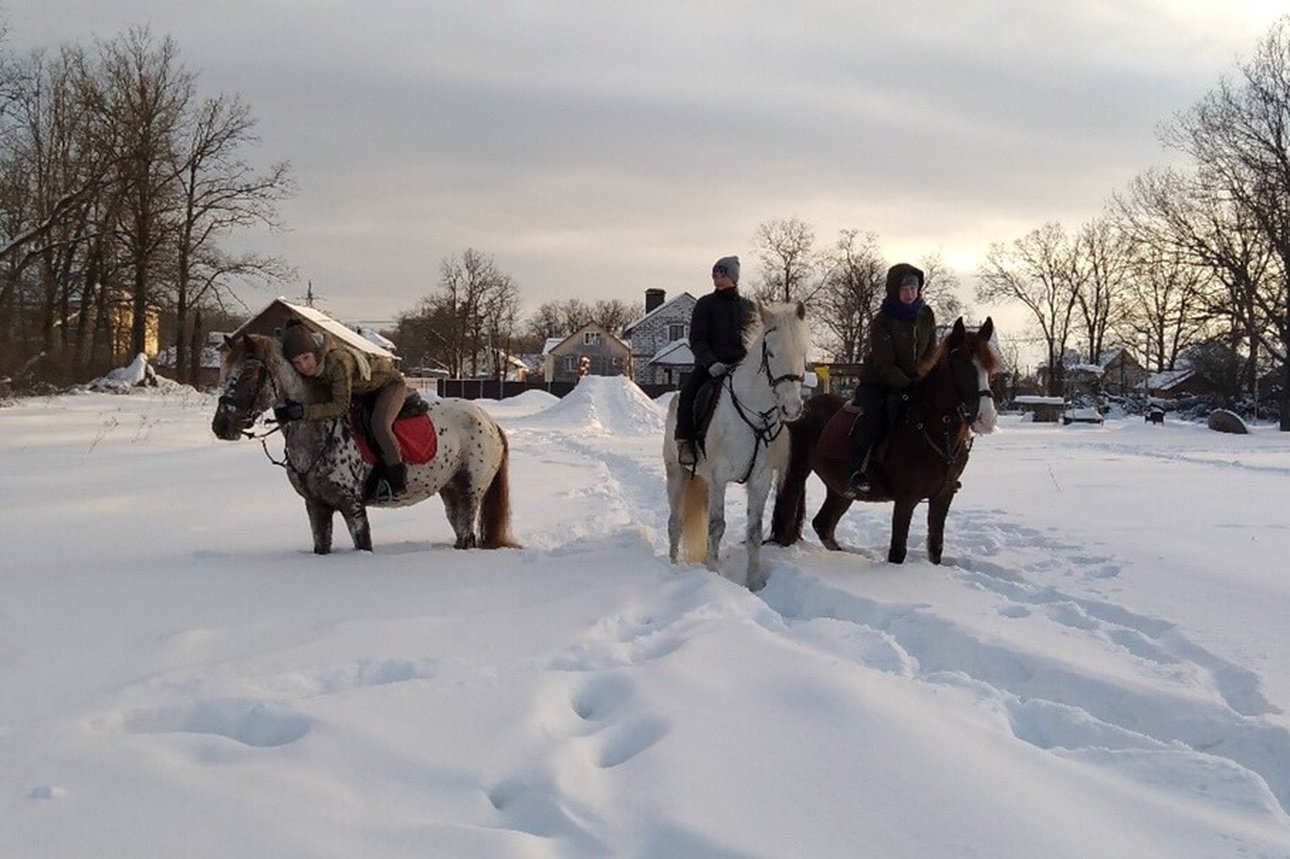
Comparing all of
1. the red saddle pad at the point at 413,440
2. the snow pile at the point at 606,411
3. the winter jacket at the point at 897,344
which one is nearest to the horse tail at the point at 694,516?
the winter jacket at the point at 897,344

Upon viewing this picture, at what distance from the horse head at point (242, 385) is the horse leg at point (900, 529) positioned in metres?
4.62

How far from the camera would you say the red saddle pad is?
6336 mm

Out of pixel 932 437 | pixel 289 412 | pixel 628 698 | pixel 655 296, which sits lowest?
pixel 628 698

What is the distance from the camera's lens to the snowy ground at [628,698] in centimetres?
239

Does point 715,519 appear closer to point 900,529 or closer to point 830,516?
point 900,529

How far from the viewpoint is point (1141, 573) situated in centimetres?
631

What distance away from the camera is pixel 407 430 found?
6539 millimetres

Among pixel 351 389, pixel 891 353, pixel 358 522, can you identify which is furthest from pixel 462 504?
pixel 891 353

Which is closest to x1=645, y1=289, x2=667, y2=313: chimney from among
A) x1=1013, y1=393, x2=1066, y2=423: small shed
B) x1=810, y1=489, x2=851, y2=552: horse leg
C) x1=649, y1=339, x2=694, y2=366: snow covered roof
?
x1=649, y1=339, x2=694, y2=366: snow covered roof

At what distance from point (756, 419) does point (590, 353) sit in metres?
78.3

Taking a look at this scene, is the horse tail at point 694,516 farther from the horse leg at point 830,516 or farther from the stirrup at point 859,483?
the horse leg at point 830,516

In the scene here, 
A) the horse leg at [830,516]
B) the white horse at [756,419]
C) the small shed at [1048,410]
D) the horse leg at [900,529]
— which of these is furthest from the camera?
the small shed at [1048,410]

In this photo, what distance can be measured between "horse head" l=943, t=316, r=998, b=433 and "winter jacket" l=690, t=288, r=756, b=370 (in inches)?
61.4

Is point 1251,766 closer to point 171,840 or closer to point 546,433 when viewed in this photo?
point 171,840
